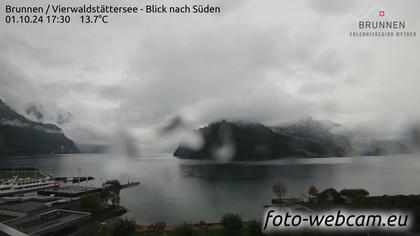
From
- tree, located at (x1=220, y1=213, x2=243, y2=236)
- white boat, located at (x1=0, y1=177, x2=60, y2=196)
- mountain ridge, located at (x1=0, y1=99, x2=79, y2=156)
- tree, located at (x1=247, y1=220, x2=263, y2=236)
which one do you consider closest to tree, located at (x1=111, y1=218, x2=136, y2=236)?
tree, located at (x1=220, y1=213, x2=243, y2=236)

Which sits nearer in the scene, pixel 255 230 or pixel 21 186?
pixel 255 230

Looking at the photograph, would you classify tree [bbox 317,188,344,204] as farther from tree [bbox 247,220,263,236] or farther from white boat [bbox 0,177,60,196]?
white boat [bbox 0,177,60,196]

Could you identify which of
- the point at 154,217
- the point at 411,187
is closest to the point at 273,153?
the point at 411,187

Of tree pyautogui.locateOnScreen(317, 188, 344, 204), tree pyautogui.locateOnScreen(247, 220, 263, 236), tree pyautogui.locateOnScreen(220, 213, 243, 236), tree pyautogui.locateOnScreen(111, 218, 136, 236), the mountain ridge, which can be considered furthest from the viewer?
the mountain ridge

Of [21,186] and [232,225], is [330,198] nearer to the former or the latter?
[232,225]

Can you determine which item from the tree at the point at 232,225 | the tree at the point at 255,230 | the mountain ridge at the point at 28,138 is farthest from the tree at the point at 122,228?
the mountain ridge at the point at 28,138

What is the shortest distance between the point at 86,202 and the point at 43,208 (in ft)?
5.64

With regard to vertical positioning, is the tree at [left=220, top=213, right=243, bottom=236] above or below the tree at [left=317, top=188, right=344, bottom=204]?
above

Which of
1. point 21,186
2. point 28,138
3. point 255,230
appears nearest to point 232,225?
point 255,230

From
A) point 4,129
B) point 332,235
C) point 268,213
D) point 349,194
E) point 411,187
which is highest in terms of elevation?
point 4,129

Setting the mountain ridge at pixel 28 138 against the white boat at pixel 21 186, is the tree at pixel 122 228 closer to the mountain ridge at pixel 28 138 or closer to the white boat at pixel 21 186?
the white boat at pixel 21 186

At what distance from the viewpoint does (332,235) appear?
247 inches

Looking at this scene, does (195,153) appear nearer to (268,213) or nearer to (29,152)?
(29,152)

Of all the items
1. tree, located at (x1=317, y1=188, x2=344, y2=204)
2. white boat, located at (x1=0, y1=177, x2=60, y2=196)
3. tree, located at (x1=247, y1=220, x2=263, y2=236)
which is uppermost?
tree, located at (x1=247, y1=220, x2=263, y2=236)
